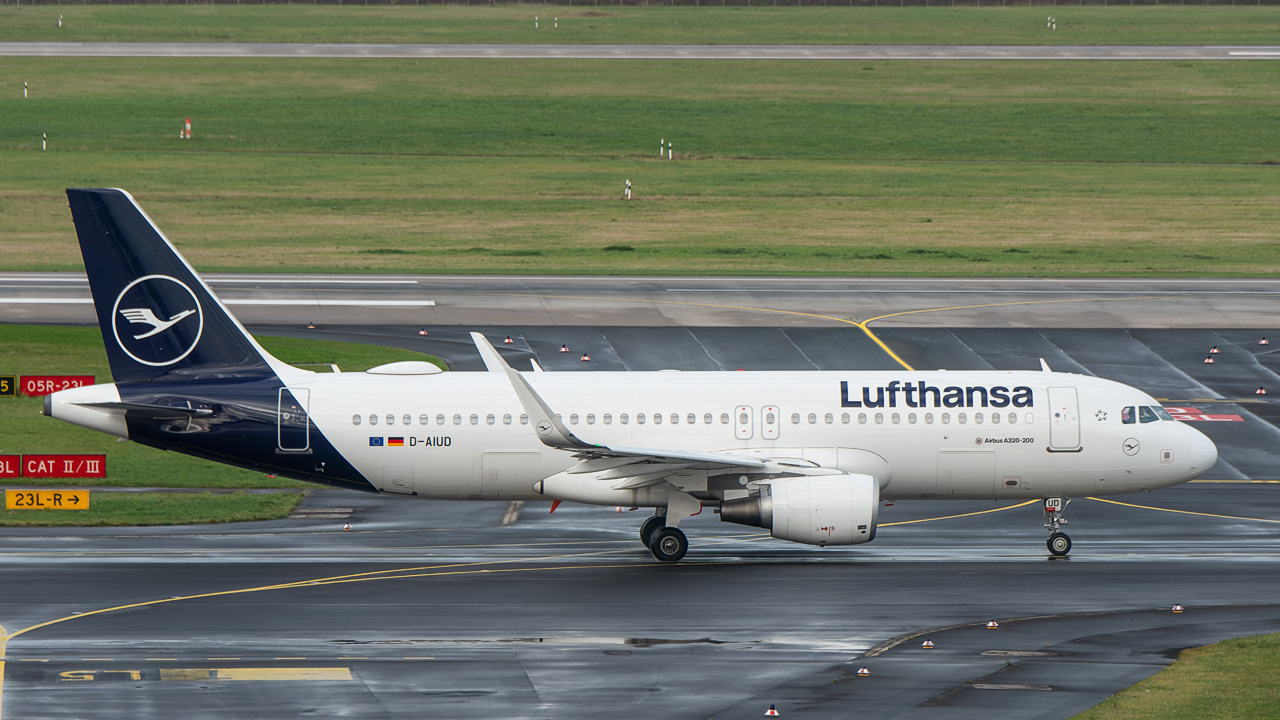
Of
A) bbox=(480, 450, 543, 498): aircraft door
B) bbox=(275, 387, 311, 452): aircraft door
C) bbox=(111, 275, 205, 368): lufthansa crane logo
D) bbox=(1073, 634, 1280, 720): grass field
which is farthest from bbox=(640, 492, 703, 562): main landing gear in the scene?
bbox=(111, 275, 205, 368): lufthansa crane logo

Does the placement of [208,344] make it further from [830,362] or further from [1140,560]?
[830,362]

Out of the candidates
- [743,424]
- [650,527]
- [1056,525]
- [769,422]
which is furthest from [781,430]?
[1056,525]

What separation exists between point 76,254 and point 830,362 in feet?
140

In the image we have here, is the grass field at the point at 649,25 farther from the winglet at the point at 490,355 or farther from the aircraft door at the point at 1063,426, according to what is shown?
the aircraft door at the point at 1063,426

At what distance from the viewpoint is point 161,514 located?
39.8m

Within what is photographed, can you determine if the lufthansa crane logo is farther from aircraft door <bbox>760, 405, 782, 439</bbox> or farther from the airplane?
aircraft door <bbox>760, 405, 782, 439</bbox>

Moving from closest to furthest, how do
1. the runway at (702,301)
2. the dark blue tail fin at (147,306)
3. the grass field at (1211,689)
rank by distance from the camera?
the grass field at (1211,689)
the dark blue tail fin at (147,306)
the runway at (702,301)

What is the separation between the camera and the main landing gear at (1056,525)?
118 ft

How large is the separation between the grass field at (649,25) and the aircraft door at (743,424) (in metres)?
114

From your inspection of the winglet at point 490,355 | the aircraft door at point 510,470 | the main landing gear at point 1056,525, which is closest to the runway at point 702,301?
the winglet at point 490,355

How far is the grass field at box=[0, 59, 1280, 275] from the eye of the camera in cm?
8056

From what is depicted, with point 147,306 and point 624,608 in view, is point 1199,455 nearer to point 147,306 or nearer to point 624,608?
point 624,608

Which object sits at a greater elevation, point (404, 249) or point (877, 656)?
point (404, 249)

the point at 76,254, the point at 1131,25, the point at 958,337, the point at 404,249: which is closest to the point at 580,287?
the point at 404,249
